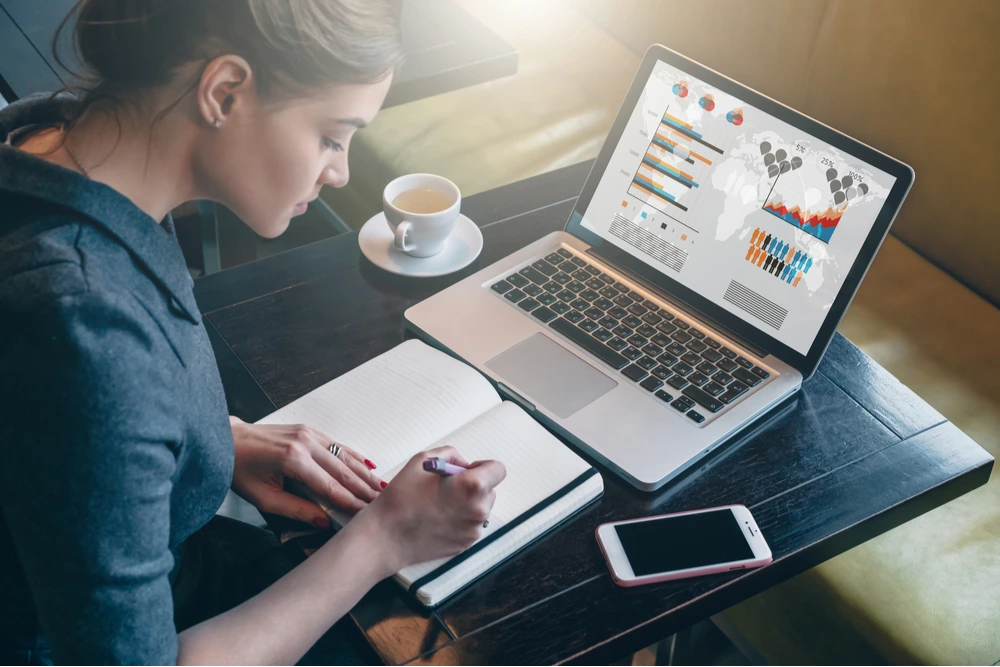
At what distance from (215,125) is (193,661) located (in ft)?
1.41

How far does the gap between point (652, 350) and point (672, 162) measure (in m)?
0.24

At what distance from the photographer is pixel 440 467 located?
756 mm

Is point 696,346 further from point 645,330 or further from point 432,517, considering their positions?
point 432,517

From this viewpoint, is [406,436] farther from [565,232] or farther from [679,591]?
[565,232]

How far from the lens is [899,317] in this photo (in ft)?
4.86

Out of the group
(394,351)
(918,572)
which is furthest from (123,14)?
(918,572)

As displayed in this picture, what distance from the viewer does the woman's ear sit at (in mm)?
643

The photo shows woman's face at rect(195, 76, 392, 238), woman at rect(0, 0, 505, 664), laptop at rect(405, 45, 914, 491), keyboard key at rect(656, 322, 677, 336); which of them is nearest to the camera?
woman at rect(0, 0, 505, 664)

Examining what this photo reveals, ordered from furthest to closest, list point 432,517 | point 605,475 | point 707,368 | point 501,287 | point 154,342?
point 501,287
point 707,368
point 605,475
point 432,517
point 154,342

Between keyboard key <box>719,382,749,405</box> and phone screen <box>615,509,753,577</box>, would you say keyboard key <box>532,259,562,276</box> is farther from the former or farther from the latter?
phone screen <box>615,509,753,577</box>

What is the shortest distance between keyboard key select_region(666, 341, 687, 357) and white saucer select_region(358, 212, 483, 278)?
290mm

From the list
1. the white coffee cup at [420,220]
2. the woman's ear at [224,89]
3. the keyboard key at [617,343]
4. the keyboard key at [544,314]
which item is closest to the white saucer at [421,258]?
the white coffee cup at [420,220]

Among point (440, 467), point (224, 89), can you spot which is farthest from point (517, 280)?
point (224, 89)

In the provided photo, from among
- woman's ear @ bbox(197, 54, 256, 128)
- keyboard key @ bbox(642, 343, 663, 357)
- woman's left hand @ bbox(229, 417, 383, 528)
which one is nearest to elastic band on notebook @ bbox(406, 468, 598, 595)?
woman's left hand @ bbox(229, 417, 383, 528)
